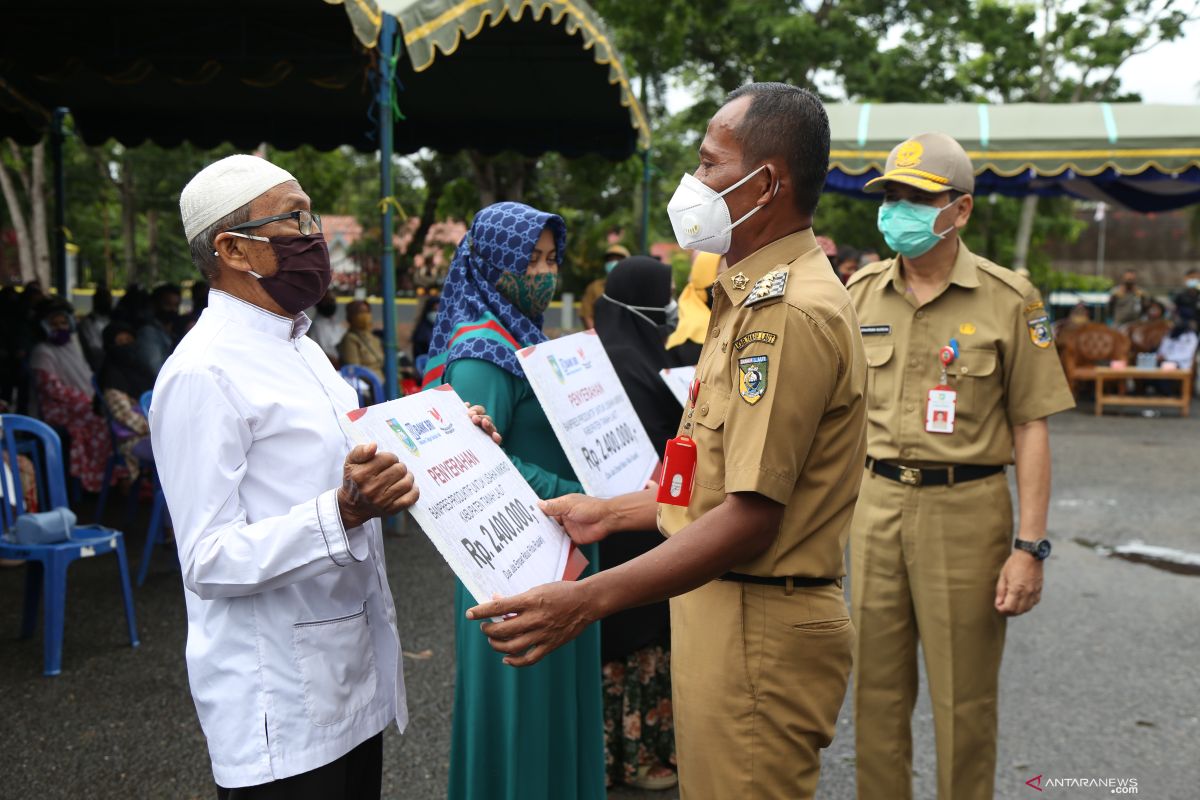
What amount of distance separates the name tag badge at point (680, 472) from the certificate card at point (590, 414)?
0.56 metres

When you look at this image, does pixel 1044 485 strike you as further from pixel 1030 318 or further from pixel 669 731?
pixel 669 731

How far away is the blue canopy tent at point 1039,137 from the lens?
10.3 meters

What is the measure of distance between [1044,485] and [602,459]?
1379 mm

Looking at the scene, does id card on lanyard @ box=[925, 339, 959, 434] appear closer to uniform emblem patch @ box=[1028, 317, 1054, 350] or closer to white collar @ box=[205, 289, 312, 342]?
uniform emblem patch @ box=[1028, 317, 1054, 350]

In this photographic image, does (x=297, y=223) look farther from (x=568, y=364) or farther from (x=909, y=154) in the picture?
(x=909, y=154)

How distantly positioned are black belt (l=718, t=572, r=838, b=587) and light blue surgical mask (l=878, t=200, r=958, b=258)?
1.44m

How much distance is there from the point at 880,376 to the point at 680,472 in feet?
4.59

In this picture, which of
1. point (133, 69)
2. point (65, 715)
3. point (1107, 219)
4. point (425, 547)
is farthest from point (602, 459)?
point (1107, 219)

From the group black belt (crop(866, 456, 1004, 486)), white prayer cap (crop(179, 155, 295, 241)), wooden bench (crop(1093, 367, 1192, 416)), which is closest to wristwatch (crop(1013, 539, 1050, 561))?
black belt (crop(866, 456, 1004, 486))

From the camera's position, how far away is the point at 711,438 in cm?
179

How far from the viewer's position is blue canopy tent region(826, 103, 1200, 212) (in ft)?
33.7

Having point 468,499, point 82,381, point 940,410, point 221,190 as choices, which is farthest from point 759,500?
point 82,381

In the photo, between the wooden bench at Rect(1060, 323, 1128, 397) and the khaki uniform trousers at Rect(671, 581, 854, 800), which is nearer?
the khaki uniform trousers at Rect(671, 581, 854, 800)

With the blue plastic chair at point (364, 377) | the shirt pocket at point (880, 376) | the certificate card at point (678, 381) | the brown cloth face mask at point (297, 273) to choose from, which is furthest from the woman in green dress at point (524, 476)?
the blue plastic chair at point (364, 377)
